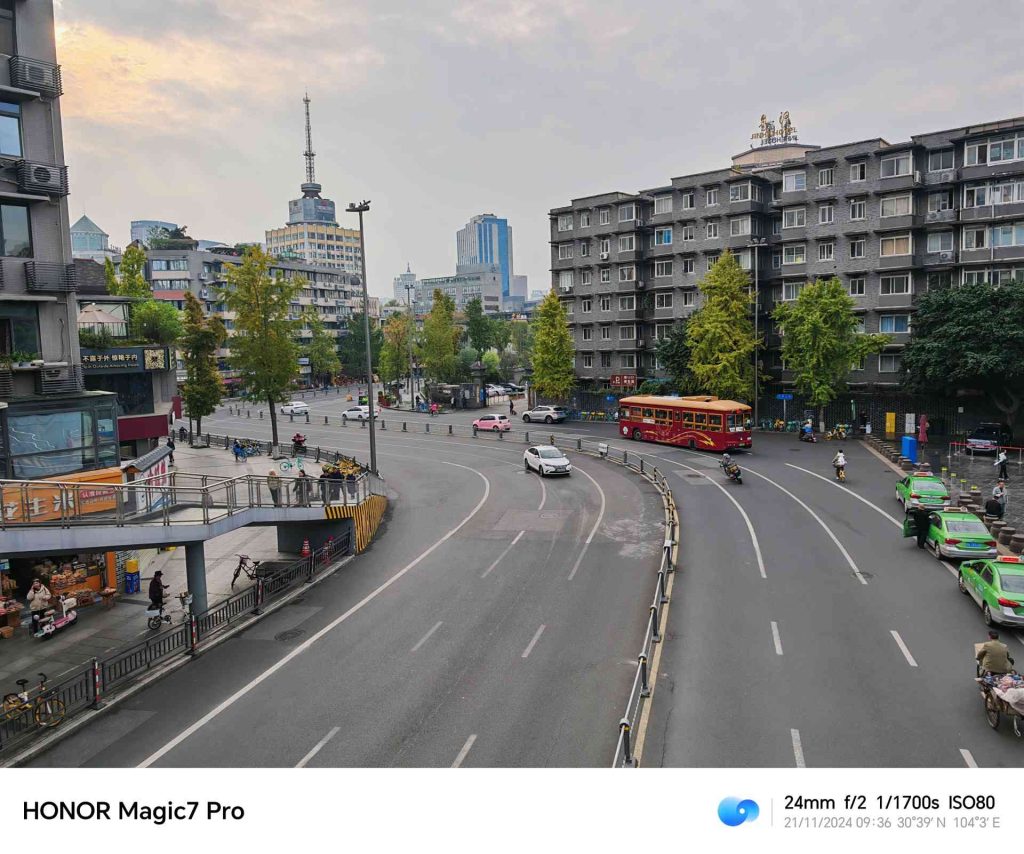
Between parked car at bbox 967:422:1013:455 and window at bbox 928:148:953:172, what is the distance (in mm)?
17934

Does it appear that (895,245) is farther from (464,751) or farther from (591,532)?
(464,751)

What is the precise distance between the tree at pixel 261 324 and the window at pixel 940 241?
43437 millimetres

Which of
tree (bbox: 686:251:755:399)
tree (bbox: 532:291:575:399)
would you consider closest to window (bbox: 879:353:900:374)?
tree (bbox: 686:251:755:399)

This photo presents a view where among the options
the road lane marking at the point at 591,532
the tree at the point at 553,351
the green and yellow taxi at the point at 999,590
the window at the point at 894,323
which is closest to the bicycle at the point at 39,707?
the road lane marking at the point at 591,532

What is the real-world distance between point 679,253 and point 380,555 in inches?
1891

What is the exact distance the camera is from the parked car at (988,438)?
146ft

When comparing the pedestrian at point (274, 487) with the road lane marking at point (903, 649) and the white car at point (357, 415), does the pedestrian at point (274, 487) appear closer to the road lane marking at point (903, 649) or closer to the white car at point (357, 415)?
the road lane marking at point (903, 649)

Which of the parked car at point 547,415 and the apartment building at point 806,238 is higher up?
the apartment building at point 806,238

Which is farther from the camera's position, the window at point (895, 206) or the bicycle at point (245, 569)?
the window at point (895, 206)

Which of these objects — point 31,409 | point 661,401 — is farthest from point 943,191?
point 31,409

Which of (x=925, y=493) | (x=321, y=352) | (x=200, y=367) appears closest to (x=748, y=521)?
(x=925, y=493)

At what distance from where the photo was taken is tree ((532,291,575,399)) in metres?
73.3

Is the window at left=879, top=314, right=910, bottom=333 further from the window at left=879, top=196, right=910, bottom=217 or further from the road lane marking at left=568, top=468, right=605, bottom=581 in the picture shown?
the road lane marking at left=568, top=468, right=605, bottom=581

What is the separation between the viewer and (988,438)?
45.9 metres
